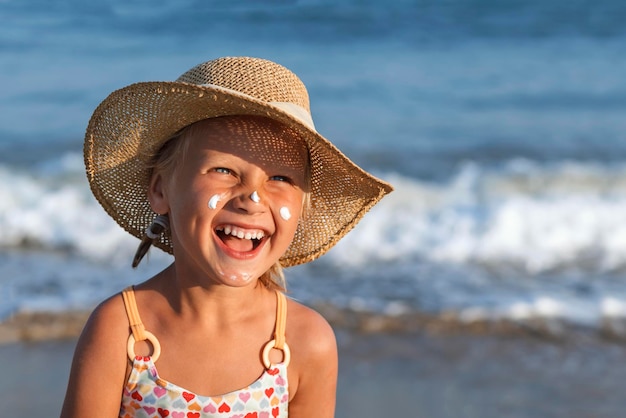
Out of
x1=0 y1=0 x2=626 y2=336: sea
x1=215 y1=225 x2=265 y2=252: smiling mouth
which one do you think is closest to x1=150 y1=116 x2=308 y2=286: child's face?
x1=215 y1=225 x2=265 y2=252: smiling mouth

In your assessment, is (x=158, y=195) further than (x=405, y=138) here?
No

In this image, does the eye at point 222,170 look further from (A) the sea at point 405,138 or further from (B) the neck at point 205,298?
(A) the sea at point 405,138

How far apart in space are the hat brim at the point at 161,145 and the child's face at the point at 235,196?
6 centimetres

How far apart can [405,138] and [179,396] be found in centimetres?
654

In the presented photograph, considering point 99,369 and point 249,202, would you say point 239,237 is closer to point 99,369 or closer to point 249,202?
point 249,202

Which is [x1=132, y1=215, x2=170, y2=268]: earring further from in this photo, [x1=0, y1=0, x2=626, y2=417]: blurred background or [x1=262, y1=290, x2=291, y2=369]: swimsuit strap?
[x1=0, y1=0, x2=626, y2=417]: blurred background

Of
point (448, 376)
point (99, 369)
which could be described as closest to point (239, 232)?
point (99, 369)

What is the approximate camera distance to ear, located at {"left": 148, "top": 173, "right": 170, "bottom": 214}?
2.43 m

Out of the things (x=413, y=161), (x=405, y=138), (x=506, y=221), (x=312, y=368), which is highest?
(x=405, y=138)

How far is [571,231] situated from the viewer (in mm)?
6656

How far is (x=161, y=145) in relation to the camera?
243 cm

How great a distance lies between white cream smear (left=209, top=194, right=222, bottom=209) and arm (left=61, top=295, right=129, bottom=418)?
392 millimetres

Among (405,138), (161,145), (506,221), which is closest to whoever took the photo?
(161,145)

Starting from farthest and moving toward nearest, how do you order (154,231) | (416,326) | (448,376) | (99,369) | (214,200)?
(416,326) → (448,376) → (154,231) → (99,369) → (214,200)
